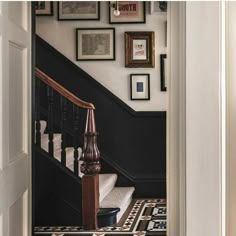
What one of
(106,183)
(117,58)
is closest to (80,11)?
(117,58)

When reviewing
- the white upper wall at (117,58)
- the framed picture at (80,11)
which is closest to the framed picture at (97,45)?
the white upper wall at (117,58)

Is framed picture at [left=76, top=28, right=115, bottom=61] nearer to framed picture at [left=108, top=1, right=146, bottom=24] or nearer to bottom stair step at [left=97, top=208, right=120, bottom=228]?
Result: framed picture at [left=108, top=1, right=146, bottom=24]

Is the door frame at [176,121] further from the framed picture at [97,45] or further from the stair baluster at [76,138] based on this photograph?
the framed picture at [97,45]

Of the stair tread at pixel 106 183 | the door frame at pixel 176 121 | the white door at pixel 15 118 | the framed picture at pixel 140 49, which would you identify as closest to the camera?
the door frame at pixel 176 121

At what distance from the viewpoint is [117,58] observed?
21.8ft

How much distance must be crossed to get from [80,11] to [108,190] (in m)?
2.34

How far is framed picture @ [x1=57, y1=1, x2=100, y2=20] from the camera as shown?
6.62 m

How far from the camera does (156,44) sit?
21.7ft

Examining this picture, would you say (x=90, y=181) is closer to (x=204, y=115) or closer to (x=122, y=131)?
(x=122, y=131)

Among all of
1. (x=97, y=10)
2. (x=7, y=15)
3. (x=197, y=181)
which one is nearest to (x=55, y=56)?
(x=97, y=10)

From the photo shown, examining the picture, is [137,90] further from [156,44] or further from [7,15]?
[7,15]

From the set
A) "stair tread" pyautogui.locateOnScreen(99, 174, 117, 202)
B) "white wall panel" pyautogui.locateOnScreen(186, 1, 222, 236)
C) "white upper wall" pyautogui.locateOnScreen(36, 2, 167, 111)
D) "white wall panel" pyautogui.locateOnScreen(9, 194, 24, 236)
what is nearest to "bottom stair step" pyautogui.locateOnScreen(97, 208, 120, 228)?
"stair tread" pyautogui.locateOnScreen(99, 174, 117, 202)

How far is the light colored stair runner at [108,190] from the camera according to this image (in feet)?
18.3

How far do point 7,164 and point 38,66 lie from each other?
466 cm
